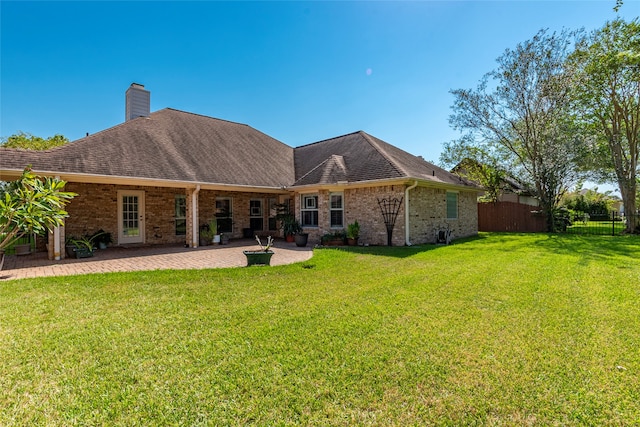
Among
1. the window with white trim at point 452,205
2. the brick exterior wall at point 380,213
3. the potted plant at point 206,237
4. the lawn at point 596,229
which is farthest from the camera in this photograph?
the lawn at point 596,229

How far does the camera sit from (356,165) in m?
14.0

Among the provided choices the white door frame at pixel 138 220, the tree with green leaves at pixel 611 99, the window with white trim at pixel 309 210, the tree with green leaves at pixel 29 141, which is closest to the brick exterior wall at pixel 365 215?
the window with white trim at pixel 309 210

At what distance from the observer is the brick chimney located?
580 inches

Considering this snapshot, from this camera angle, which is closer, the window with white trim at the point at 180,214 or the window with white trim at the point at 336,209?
the window with white trim at the point at 336,209

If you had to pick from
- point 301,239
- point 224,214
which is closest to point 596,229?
point 301,239

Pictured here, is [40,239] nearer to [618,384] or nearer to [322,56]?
[322,56]

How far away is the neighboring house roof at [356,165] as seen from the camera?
12.5 metres

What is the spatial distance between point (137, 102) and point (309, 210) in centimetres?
992

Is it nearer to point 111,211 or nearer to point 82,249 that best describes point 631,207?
point 82,249

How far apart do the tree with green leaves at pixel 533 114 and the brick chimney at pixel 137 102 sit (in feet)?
58.1

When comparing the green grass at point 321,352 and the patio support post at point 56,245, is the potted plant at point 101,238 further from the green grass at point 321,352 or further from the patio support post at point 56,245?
the green grass at point 321,352

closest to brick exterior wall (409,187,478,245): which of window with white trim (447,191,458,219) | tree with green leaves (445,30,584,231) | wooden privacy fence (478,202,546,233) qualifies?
window with white trim (447,191,458,219)

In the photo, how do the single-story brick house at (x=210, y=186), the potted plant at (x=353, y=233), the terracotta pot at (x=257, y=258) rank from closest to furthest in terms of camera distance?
1. the terracotta pot at (x=257, y=258)
2. the single-story brick house at (x=210, y=186)
3. the potted plant at (x=353, y=233)

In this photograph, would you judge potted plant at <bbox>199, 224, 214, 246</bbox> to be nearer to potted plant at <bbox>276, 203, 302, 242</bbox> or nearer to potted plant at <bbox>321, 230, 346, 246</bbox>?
potted plant at <bbox>276, 203, 302, 242</bbox>
